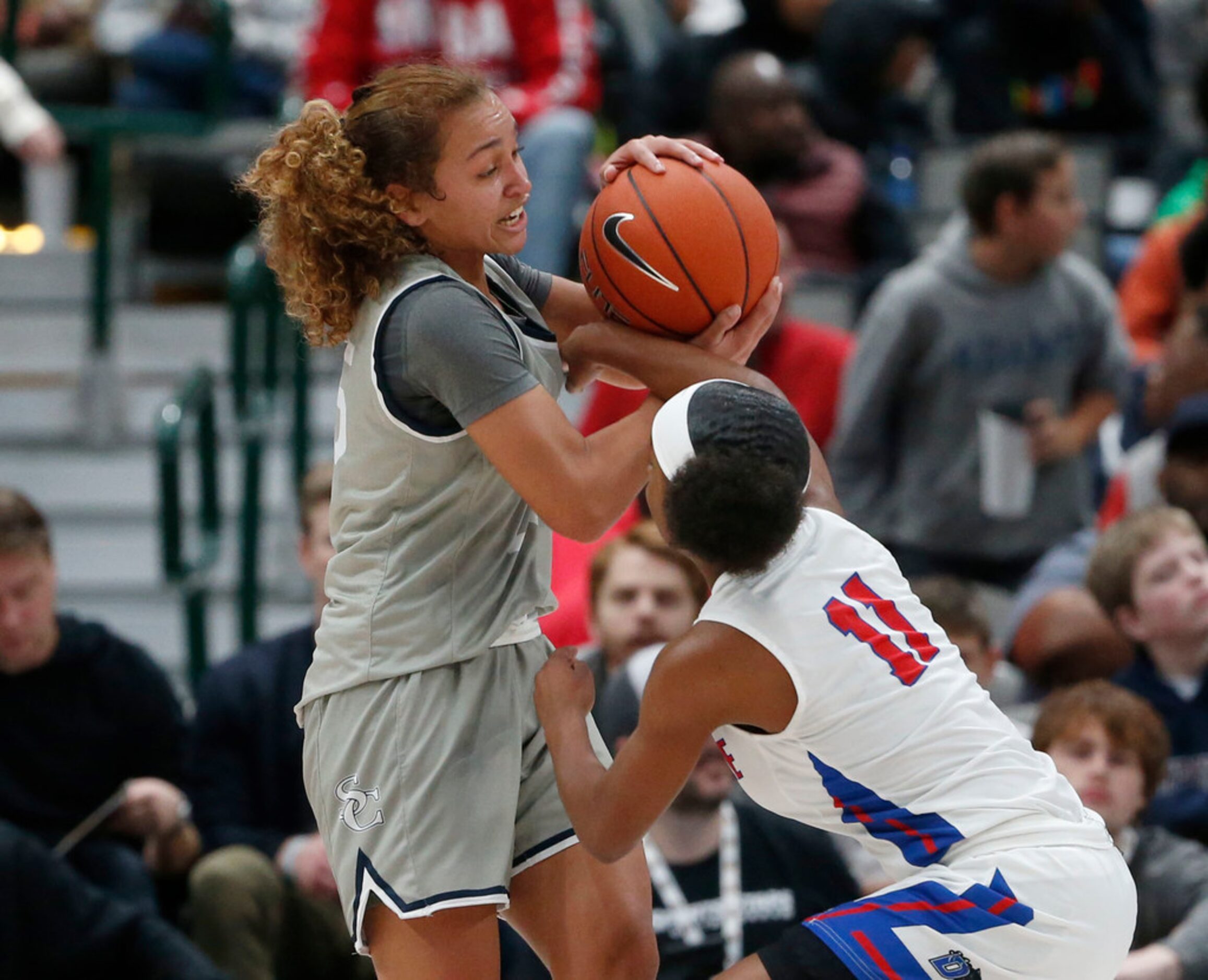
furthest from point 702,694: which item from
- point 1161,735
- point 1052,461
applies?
point 1052,461

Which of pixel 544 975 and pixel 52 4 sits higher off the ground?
pixel 52 4

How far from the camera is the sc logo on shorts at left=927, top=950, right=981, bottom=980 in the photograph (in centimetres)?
252

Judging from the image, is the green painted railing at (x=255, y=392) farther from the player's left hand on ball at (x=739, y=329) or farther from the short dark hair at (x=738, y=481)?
the short dark hair at (x=738, y=481)

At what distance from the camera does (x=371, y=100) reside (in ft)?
8.66

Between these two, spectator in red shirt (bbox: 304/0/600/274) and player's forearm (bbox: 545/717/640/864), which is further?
spectator in red shirt (bbox: 304/0/600/274)

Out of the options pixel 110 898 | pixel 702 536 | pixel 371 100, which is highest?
pixel 371 100

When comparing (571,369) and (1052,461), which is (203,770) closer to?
(571,369)

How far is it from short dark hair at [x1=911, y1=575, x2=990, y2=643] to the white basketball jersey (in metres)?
1.55

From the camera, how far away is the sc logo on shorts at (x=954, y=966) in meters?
2.52

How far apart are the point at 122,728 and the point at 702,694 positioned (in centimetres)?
228

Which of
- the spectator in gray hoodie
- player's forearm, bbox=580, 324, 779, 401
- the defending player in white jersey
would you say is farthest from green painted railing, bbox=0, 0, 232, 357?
the defending player in white jersey

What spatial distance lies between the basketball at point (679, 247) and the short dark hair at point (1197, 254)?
371 cm

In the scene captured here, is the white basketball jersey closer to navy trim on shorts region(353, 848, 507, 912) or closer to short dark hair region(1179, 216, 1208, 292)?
navy trim on shorts region(353, 848, 507, 912)

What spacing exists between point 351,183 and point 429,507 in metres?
0.46
